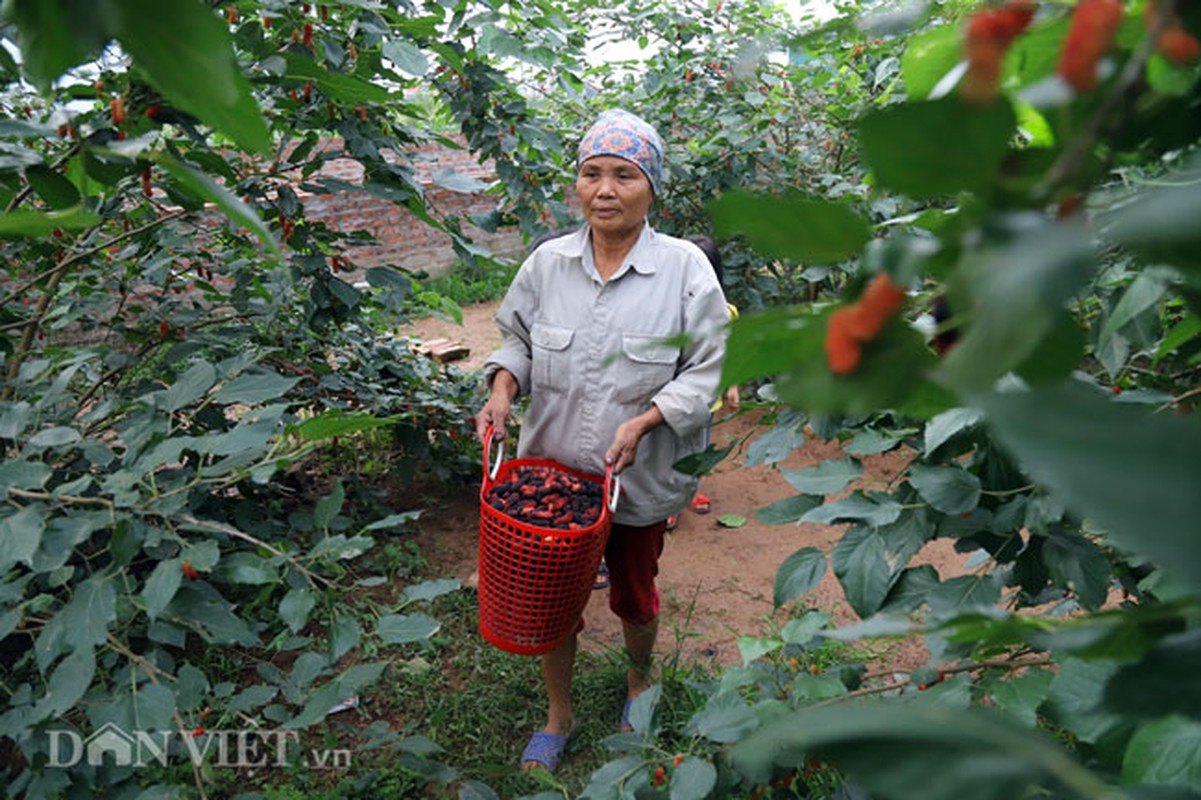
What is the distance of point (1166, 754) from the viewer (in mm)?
614

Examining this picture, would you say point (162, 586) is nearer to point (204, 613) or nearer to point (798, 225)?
point (204, 613)

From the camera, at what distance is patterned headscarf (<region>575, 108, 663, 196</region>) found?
226 cm

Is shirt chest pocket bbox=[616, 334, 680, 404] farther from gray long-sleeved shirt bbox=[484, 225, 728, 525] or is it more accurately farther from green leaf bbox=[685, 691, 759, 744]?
green leaf bbox=[685, 691, 759, 744]

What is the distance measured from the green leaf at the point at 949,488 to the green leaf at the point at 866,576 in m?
0.10

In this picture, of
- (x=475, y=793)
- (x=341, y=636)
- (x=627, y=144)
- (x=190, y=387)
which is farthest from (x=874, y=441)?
(x=627, y=144)

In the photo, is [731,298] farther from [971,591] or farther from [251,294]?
[971,591]

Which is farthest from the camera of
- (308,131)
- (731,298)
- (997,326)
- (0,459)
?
(731,298)

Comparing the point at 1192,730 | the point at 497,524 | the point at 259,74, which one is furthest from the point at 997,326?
the point at 497,524

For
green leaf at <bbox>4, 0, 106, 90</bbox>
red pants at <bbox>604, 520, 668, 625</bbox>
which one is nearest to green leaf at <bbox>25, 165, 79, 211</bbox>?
green leaf at <bbox>4, 0, 106, 90</bbox>

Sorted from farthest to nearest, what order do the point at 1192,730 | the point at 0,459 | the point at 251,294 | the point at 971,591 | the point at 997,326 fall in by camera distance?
the point at 251,294
the point at 0,459
the point at 971,591
the point at 1192,730
the point at 997,326

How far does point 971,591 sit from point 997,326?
2.77 ft

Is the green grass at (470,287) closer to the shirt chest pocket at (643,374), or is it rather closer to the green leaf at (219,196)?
the shirt chest pocket at (643,374)

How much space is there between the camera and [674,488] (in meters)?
2.30

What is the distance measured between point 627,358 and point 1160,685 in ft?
6.00
